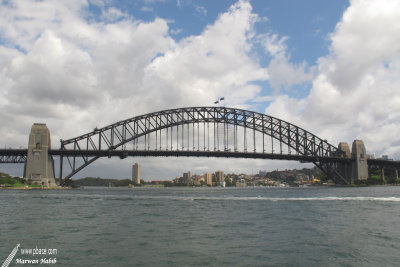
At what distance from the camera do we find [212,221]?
22.4 metres

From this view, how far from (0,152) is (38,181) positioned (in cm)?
1331

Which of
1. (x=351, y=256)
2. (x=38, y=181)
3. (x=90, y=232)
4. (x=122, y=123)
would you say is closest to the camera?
(x=351, y=256)

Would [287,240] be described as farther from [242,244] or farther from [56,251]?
[56,251]

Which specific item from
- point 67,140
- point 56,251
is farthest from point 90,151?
point 56,251

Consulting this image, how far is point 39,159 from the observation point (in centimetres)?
8281

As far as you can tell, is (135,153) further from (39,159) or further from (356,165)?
(356,165)

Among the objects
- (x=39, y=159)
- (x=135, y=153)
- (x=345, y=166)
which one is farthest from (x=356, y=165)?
(x=39, y=159)

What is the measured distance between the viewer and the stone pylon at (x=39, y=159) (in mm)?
81688

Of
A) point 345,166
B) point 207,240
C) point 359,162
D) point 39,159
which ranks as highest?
point 39,159

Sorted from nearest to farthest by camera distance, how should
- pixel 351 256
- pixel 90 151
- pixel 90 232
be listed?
pixel 351 256 → pixel 90 232 → pixel 90 151

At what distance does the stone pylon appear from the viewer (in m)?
81.7

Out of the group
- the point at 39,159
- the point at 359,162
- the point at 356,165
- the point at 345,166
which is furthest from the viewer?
the point at 345,166

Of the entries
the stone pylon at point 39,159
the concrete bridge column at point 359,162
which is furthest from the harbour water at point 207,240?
the concrete bridge column at point 359,162

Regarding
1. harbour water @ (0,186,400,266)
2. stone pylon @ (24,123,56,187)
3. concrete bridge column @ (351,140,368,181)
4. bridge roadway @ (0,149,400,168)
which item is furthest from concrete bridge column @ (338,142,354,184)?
harbour water @ (0,186,400,266)
